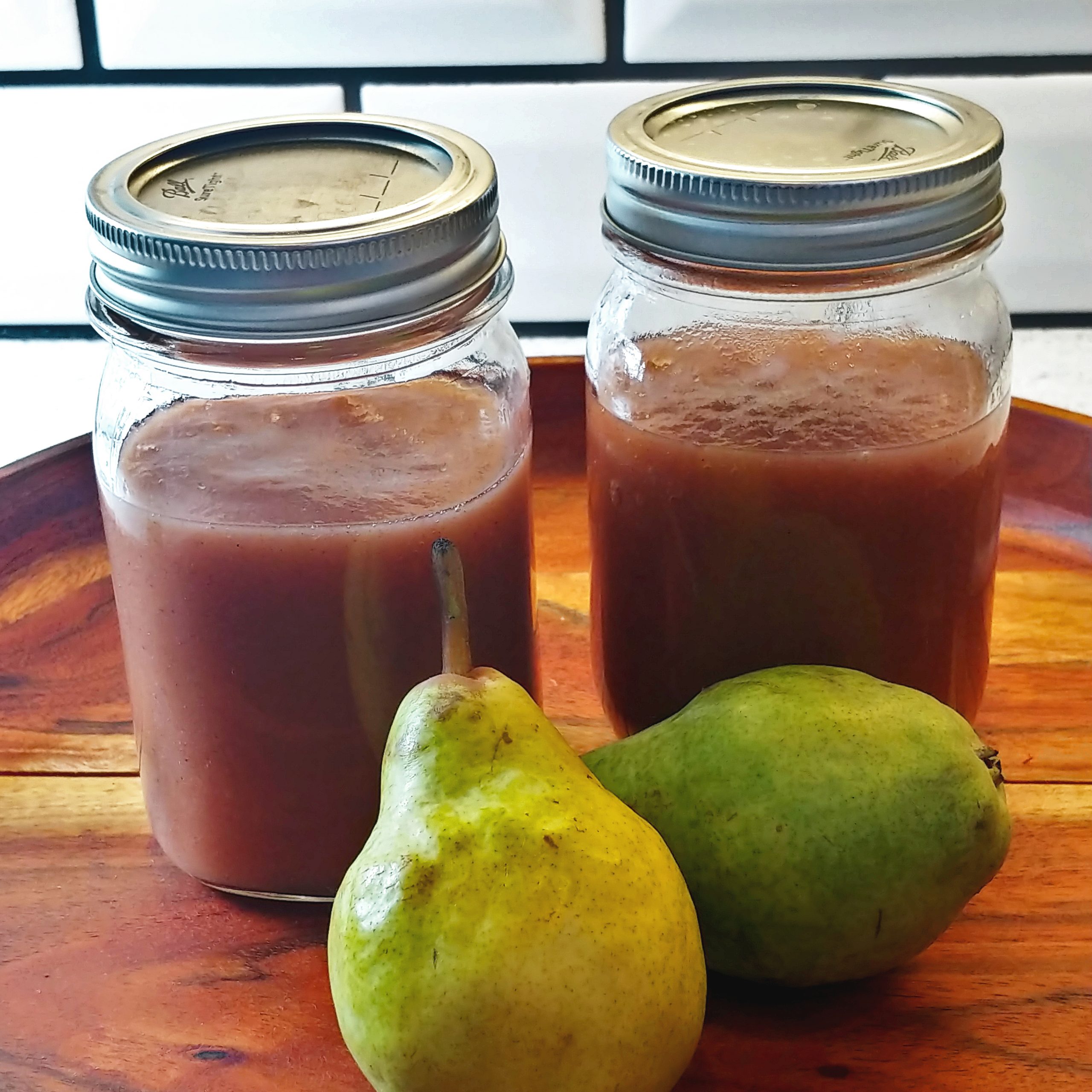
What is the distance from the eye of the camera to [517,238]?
102 cm

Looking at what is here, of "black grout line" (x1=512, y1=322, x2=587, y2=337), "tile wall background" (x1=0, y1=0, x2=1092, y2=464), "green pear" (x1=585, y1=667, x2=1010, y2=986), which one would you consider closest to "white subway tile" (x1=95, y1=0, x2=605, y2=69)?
"tile wall background" (x1=0, y1=0, x2=1092, y2=464)

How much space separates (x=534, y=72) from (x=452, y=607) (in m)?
0.56

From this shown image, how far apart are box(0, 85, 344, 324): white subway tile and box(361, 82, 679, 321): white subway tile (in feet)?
0.26

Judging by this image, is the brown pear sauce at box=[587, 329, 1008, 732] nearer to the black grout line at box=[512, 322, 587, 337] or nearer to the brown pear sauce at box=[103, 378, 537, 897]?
the brown pear sauce at box=[103, 378, 537, 897]

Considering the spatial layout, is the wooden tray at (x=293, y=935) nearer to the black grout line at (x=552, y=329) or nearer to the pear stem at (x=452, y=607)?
the pear stem at (x=452, y=607)

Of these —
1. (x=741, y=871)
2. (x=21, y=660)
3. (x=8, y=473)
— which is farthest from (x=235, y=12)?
(x=741, y=871)

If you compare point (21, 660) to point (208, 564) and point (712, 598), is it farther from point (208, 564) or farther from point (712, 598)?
point (712, 598)

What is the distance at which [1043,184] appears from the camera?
3.20ft

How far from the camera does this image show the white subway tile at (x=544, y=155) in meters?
0.95

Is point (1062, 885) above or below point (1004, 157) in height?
below

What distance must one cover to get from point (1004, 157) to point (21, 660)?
719mm

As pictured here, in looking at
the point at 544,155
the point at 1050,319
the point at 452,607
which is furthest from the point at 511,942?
the point at 1050,319

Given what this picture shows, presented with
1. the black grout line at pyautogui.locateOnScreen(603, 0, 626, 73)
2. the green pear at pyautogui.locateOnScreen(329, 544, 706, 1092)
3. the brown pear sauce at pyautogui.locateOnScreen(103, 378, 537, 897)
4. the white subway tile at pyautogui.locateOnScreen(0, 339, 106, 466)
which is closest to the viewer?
the green pear at pyautogui.locateOnScreen(329, 544, 706, 1092)

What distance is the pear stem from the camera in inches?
19.7
